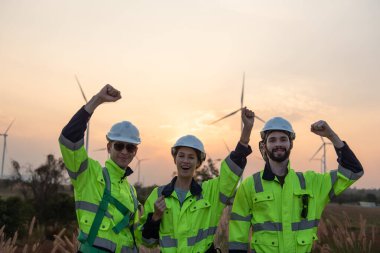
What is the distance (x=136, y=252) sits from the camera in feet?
17.4

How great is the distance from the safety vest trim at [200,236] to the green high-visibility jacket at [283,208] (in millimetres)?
290

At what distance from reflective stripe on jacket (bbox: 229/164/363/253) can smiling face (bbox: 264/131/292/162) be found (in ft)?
0.73

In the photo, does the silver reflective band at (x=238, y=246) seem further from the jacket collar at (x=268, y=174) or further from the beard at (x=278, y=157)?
the beard at (x=278, y=157)

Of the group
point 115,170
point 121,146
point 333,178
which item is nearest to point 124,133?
point 121,146

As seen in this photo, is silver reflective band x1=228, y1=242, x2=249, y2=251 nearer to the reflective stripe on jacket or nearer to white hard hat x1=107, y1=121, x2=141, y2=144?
the reflective stripe on jacket

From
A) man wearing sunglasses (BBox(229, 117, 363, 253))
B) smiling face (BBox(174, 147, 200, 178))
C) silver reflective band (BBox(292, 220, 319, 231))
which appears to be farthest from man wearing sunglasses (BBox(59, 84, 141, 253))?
silver reflective band (BBox(292, 220, 319, 231))

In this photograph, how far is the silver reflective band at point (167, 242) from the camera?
5.07 m

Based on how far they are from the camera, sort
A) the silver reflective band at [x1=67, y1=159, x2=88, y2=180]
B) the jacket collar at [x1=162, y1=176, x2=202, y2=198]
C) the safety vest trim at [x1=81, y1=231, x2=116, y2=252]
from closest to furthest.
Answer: the safety vest trim at [x1=81, y1=231, x2=116, y2=252] < the silver reflective band at [x1=67, y1=159, x2=88, y2=180] < the jacket collar at [x1=162, y1=176, x2=202, y2=198]

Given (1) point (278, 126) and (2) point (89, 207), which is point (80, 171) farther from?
(1) point (278, 126)

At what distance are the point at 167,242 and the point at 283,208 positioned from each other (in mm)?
1307

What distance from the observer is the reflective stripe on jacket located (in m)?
5.05

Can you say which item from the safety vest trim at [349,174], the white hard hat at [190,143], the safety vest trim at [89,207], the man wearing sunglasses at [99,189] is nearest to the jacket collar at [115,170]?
the man wearing sunglasses at [99,189]

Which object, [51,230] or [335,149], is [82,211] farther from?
[51,230]

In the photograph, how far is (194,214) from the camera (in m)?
5.09
